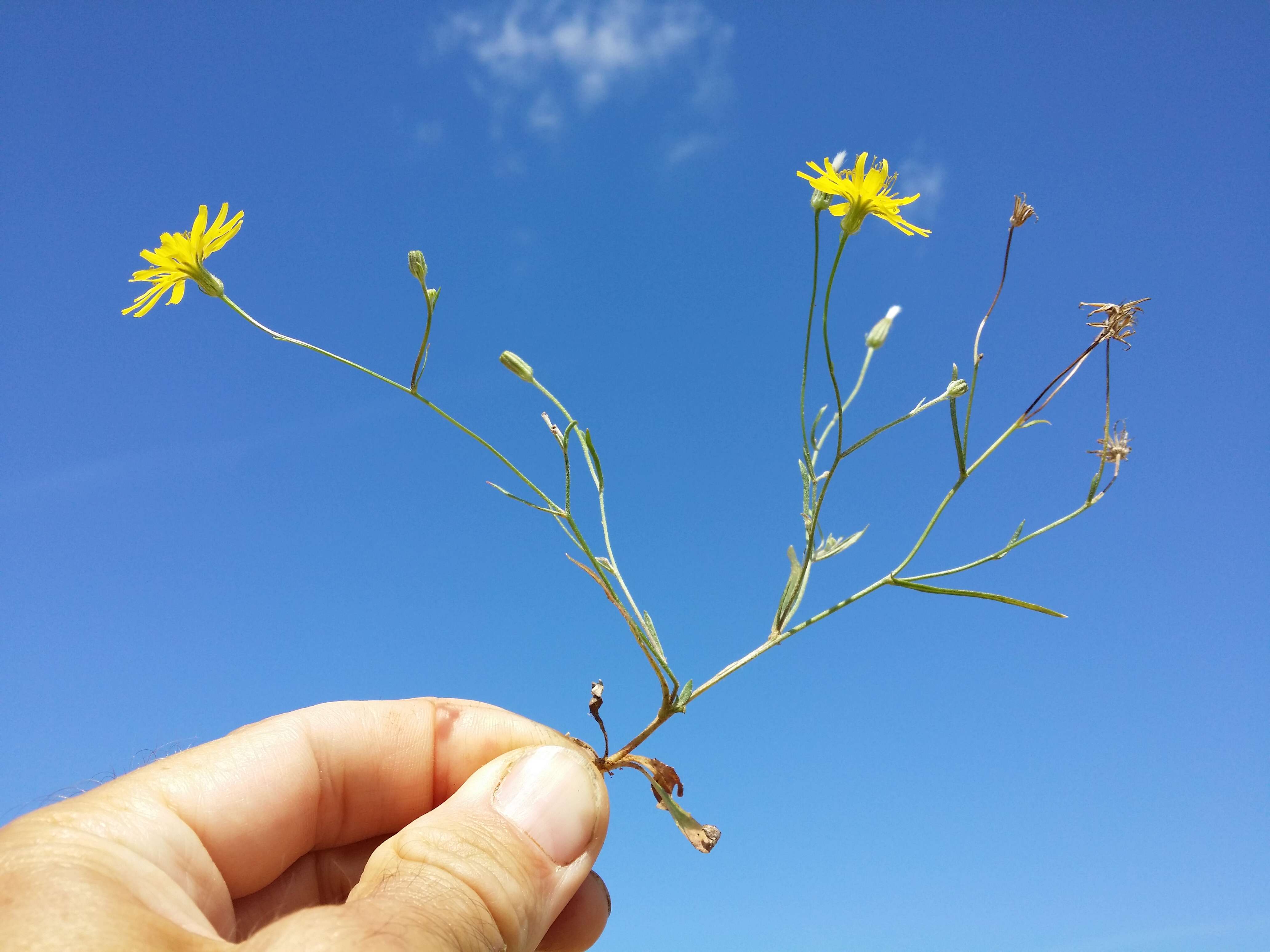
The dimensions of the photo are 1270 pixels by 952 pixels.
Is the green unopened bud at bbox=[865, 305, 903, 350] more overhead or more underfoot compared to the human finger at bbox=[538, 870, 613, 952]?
more overhead

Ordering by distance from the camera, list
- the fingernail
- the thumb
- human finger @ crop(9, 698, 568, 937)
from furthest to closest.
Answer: the fingernail
human finger @ crop(9, 698, 568, 937)
the thumb

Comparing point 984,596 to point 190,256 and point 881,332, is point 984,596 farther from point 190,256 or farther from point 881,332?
point 190,256

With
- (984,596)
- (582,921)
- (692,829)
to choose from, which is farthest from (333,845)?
(984,596)

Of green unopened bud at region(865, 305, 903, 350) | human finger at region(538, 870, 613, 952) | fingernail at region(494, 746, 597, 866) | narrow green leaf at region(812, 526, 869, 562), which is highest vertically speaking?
green unopened bud at region(865, 305, 903, 350)

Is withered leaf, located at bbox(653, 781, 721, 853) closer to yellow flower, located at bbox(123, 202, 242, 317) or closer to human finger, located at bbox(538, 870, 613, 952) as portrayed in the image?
human finger, located at bbox(538, 870, 613, 952)

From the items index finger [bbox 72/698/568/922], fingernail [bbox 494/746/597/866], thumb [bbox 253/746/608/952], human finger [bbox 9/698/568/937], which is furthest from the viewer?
index finger [bbox 72/698/568/922]

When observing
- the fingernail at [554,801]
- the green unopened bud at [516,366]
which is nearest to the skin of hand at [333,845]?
the fingernail at [554,801]

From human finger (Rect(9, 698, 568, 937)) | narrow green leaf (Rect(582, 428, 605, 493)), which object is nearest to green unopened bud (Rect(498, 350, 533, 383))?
narrow green leaf (Rect(582, 428, 605, 493))
